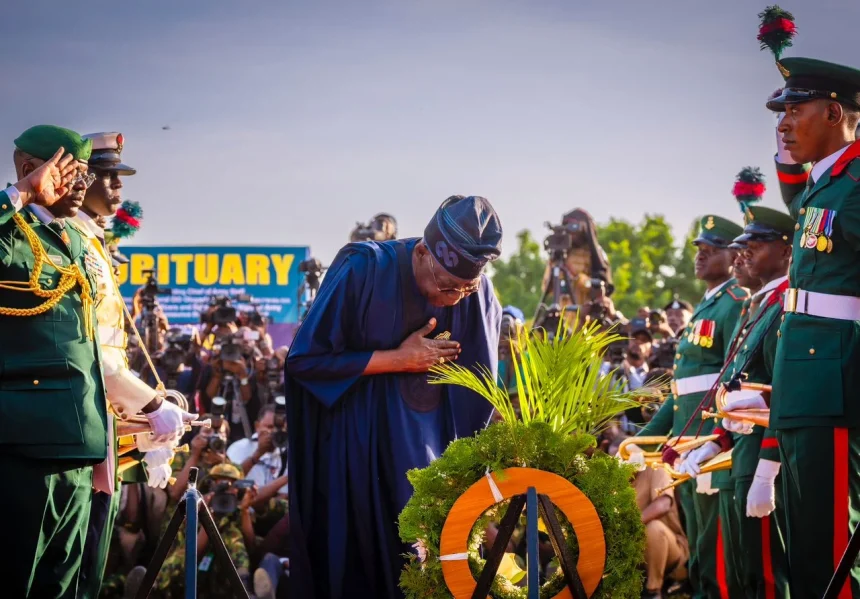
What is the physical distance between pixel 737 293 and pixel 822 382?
2.95 meters

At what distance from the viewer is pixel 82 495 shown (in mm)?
4738

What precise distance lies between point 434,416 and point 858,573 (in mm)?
2007

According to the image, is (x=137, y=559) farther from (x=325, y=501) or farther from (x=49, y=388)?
(x=49, y=388)

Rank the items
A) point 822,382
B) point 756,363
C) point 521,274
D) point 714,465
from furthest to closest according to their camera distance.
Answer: point 521,274 → point 714,465 → point 756,363 → point 822,382

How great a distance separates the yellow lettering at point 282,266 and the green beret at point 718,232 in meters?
10.1

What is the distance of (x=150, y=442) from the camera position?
556 centimetres

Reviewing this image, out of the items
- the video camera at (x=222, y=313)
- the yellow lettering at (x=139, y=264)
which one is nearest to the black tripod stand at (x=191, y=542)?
the video camera at (x=222, y=313)

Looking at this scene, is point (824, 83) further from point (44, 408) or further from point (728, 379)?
point (44, 408)

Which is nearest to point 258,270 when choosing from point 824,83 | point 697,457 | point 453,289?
point 697,457

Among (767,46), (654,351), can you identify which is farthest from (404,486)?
(654,351)

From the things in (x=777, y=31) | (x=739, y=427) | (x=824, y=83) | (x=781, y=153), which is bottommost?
(x=739, y=427)

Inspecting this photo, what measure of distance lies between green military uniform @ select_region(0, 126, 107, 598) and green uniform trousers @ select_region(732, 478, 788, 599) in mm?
3528

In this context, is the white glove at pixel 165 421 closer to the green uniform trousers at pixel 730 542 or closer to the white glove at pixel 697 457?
the white glove at pixel 697 457

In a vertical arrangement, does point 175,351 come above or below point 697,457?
above
